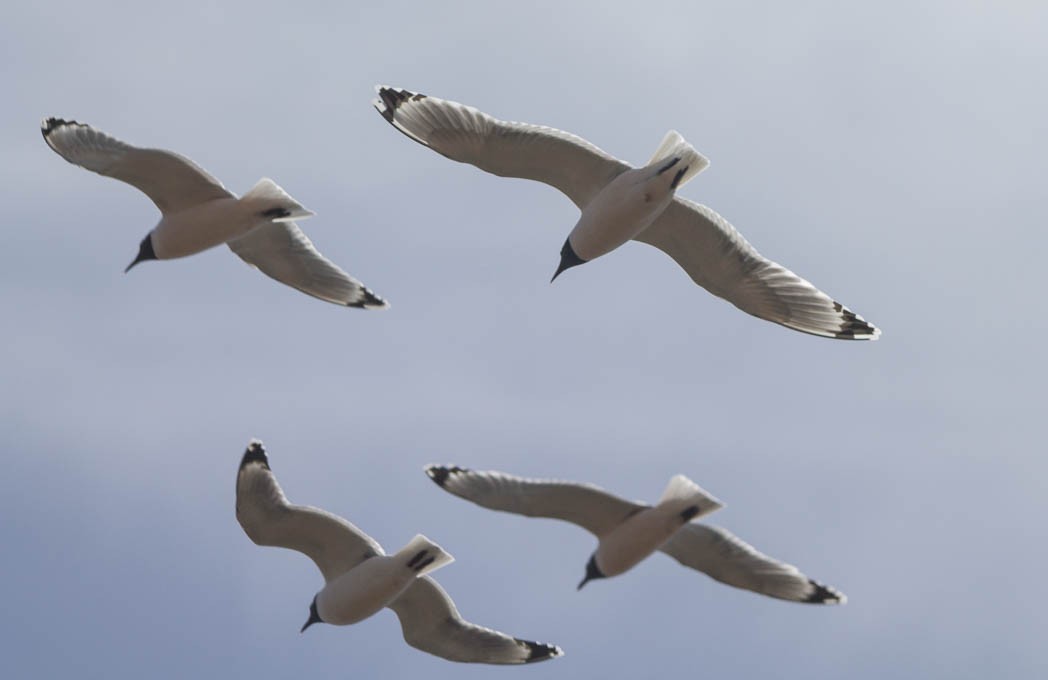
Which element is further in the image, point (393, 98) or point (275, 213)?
point (393, 98)

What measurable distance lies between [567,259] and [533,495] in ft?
6.96

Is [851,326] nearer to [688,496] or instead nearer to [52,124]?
[688,496]

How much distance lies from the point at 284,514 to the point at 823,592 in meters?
4.00

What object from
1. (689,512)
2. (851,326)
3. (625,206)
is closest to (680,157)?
(625,206)

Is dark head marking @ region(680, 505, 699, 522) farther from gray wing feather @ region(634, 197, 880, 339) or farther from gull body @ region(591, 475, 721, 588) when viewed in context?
gray wing feather @ region(634, 197, 880, 339)

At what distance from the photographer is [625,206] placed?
1359 cm

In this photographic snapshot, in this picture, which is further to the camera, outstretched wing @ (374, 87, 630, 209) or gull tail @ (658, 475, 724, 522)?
outstretched wing @ (374, 87, 630, 209)

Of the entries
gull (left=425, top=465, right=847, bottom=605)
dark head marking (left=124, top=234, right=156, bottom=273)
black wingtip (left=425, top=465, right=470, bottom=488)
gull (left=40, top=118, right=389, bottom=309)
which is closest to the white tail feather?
gull (left=425, top=465, right=847, bottom=605)

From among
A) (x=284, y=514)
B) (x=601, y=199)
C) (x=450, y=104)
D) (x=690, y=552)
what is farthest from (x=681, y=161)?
(x=284, y=514)

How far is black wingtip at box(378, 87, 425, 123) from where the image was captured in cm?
1410

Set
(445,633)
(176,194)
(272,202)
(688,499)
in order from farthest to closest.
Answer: (445,633) < (176,194) < (272,202) < (688,499)

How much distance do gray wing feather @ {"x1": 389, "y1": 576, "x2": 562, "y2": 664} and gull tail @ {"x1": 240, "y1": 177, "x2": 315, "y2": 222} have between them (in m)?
2.99

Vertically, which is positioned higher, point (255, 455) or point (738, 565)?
point (738, 565)

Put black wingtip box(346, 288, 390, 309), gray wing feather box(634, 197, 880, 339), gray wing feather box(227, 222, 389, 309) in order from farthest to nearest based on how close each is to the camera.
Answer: black wingtip box(346, 288, 390, 309)
gray wing feather box(227, 222, 389, 309)
gray wing feather box(634, 197, 880, 339)
